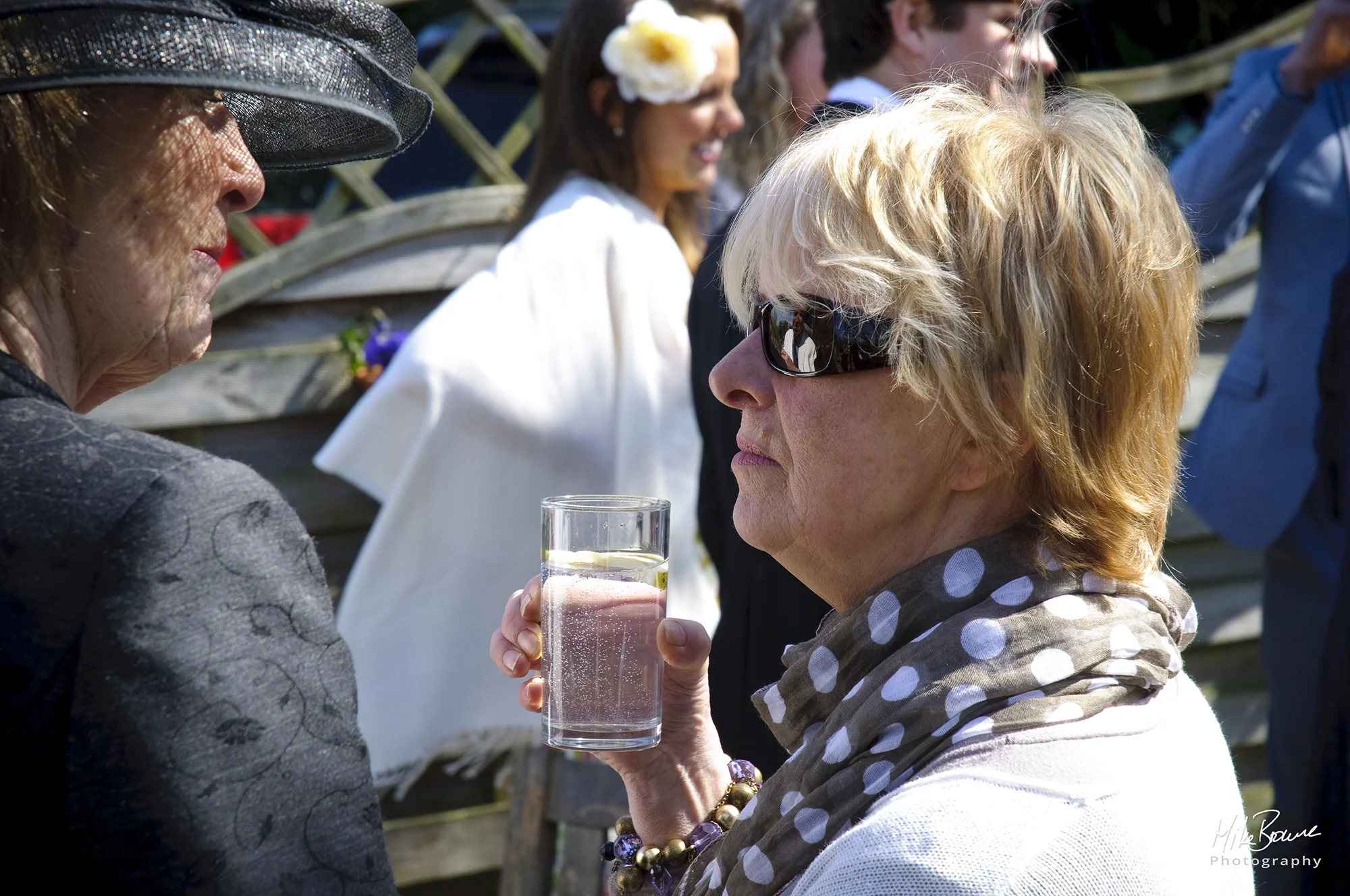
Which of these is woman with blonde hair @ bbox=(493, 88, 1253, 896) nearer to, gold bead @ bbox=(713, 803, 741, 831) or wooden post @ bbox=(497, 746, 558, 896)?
gold bead @ bbox=(713, 803, 741, 831)

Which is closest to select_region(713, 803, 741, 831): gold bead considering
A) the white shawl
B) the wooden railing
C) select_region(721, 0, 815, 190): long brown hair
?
the white shawl

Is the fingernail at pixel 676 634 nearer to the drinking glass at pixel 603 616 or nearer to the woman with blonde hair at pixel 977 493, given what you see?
the drinking glass at pixel 603 616

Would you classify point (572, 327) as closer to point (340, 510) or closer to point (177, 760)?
point (340, 510)

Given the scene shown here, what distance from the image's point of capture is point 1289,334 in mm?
3100

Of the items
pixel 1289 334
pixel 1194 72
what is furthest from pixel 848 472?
pixel 1194 72

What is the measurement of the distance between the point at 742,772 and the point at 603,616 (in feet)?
1.30

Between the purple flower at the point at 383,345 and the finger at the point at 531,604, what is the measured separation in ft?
6.61

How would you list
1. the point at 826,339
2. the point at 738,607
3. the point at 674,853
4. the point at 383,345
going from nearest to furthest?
1. the point at 826,339
2. the point at 674,853
3. the point at 738,607
4. the point at 383,345

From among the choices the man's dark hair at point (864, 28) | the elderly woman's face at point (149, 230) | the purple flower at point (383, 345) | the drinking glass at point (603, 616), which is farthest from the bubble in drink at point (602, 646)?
the purple flower at point (383, 345)

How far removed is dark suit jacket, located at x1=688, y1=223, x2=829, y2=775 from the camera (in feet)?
7.74

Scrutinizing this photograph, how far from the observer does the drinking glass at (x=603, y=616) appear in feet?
4.36

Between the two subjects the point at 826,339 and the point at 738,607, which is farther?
the point at 738,607

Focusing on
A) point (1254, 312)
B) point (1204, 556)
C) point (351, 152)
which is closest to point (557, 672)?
point (351, 152)

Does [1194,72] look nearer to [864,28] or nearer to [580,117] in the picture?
[864,28]
